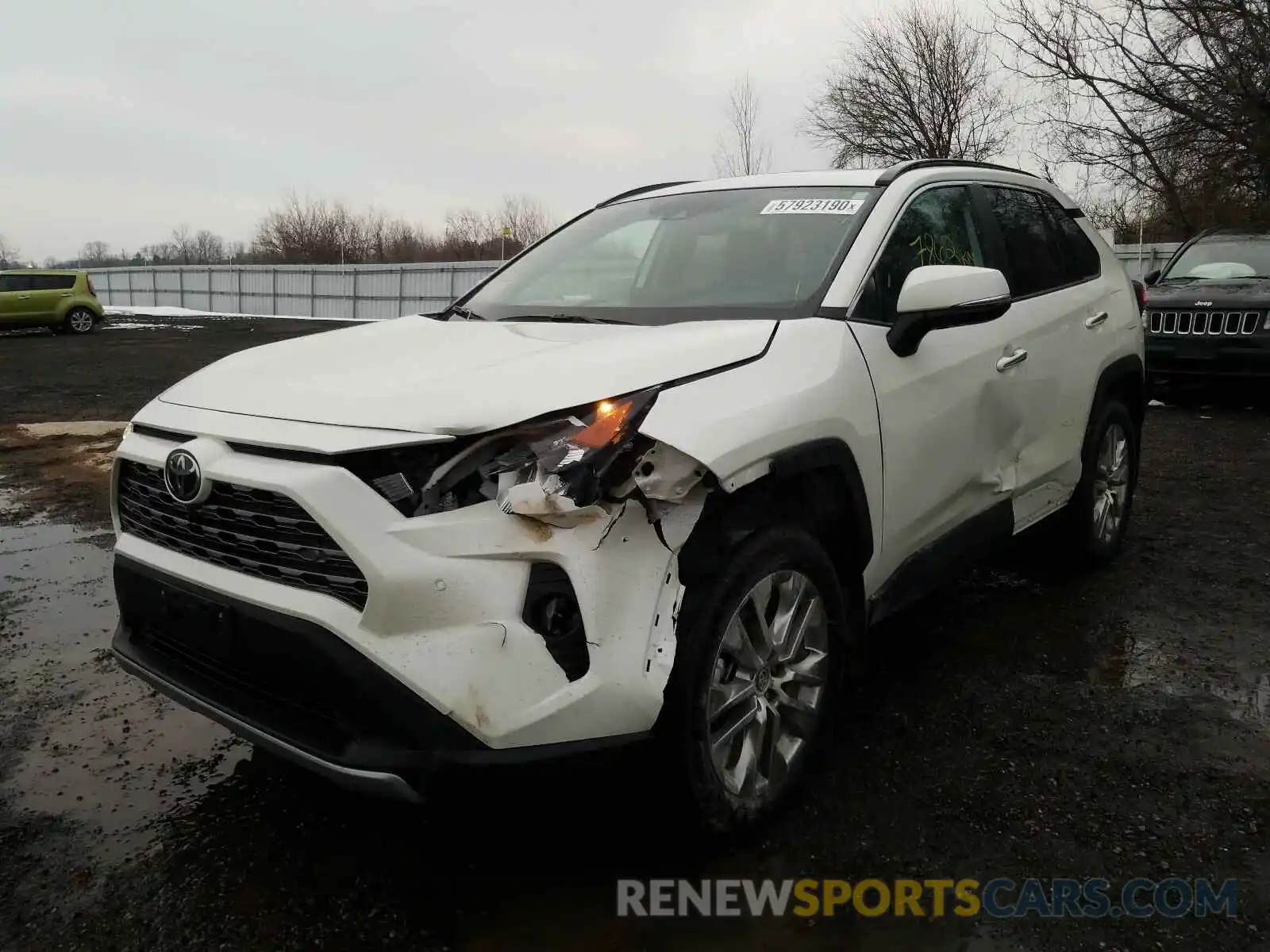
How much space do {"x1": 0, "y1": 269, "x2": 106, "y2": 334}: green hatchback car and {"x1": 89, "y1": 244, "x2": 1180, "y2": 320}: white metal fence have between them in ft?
29.0

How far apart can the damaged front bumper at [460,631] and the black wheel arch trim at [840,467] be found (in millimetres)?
345

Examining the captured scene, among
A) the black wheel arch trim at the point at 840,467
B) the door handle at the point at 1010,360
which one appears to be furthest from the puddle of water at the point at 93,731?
the door handle at the point at 1010,360

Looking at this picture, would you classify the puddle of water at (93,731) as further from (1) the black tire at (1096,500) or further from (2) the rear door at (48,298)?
(2) the rear door at (48,298)

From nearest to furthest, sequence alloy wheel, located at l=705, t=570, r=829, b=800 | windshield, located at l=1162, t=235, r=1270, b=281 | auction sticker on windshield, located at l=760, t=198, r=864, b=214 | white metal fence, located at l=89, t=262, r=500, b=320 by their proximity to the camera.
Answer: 1. alloy wheel, located at l=705, t=570, r=829, b=800
2. auction sticker on windshield, located at l=760, t=198, r=864, b=214
3. windshield, located at l=1162, t=235, r=1270, b=281
4. white metal fence, located at l=89, t=262, r=500, b=320

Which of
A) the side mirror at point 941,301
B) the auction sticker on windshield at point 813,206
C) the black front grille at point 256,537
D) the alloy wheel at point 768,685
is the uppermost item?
the auction sticker on windshield at point 813,206

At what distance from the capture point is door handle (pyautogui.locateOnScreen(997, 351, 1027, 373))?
325cm

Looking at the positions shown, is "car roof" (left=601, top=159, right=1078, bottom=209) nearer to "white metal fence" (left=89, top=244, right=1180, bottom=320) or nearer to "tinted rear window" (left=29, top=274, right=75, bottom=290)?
"white metal fence" (left=89, top=244, right=1180, bottom=320)

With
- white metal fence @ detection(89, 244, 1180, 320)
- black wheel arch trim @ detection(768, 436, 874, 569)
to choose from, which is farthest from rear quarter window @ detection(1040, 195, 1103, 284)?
white metal fence @ detection(89, 244, 1180, 320)

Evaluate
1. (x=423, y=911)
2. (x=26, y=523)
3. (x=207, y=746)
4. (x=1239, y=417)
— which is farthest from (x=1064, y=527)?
(x=1239, y=417)

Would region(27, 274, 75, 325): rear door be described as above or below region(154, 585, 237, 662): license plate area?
above

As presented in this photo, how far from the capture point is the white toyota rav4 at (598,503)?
6.14 feet

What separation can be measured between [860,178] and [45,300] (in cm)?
2472

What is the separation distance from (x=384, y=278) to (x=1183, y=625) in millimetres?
32361

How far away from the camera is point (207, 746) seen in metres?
2.90
